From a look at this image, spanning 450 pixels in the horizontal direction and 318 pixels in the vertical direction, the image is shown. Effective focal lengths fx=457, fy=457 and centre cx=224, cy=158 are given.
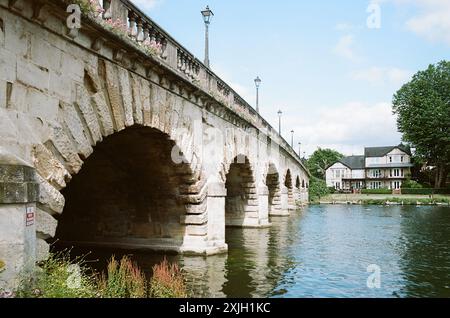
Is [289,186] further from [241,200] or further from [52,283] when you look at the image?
[52,283]

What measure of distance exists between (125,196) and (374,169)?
70370mm

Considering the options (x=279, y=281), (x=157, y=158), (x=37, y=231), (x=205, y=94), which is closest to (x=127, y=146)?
(x=157, y=158)

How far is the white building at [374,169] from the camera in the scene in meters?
73.4

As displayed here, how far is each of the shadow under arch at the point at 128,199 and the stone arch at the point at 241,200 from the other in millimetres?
7754

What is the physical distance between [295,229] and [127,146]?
1203cm

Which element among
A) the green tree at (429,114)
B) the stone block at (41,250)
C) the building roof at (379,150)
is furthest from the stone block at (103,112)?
the building roof at (379,150)

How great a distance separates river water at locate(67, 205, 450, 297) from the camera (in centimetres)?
954

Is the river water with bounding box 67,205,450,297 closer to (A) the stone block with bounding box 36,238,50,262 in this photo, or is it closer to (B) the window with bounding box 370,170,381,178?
(A) the stone block with bounding box 36,238,50,262

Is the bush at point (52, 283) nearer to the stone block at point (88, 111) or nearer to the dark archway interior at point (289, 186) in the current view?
the stone block at point (88, 111)

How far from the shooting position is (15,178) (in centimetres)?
472

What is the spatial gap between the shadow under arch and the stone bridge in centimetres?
3

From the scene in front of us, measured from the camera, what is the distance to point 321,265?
1231 cm

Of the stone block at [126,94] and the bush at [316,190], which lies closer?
the stone block at [126,94]

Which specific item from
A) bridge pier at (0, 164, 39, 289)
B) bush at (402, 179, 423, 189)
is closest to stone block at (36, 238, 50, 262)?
bridge pier at (0, 164, 39, 289)
